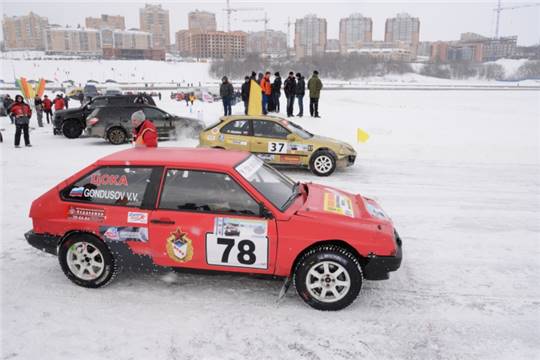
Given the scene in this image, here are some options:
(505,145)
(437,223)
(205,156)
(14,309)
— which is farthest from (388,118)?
(14,309)

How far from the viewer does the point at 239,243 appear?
437cm

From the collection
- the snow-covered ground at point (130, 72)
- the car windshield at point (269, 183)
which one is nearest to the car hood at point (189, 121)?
the car windshield at point (269, 183)

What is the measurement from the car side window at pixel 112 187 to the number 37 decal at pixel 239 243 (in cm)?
93

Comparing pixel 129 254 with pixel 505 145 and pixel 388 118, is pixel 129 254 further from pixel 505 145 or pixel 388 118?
pixel 388 118

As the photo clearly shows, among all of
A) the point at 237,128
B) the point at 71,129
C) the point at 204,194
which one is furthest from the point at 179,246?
the point at 71,129

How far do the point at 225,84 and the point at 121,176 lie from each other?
44.5 feet

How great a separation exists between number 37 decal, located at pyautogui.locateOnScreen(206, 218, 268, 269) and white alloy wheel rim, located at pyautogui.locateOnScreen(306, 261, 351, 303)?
1.62ft

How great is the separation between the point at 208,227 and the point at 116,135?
1163 centimetres

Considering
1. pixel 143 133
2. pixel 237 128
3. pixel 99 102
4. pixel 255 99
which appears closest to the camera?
pixel 143 133

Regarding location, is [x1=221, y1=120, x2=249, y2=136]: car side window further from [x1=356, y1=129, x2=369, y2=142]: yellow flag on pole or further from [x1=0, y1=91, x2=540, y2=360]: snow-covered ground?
[x1=356, y1=129, x2=369, y2=142]: yellow flag on pole

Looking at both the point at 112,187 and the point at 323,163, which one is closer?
the point at 112,187

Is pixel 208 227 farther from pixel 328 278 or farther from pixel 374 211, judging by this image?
pixel 374 211

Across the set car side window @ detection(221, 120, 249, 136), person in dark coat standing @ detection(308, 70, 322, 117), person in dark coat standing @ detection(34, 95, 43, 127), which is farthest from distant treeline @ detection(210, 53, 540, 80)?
car side window @ detection(221, 120, 249, 136)

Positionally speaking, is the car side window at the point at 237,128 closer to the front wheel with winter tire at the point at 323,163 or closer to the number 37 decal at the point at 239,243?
the front wheel with winter tire at the point at 323,163
